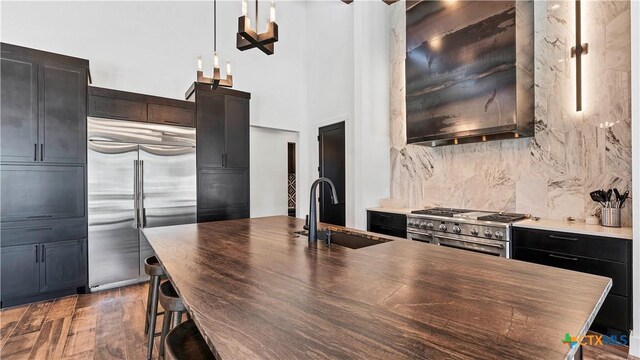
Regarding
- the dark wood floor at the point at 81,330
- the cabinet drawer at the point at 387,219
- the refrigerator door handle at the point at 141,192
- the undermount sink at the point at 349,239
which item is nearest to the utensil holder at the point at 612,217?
the dark wood floor at the point at 81,330

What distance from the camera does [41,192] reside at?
301 cm

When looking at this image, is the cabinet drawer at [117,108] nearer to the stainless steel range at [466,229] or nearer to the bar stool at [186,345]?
the bar stool at [186,345]

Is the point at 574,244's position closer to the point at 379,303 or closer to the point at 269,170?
the point at 379,303

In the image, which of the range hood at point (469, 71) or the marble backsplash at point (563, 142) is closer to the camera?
the marble backsplash at point (563, 142)

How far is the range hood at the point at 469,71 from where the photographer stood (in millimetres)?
2904

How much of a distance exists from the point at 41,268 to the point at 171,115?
6.75 ft

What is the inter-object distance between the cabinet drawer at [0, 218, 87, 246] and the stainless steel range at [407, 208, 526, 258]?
11.8 ft

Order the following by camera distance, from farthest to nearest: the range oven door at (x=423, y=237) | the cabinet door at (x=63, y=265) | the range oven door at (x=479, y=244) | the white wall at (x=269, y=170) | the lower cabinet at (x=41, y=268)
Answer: the white wall at (x=269, y=170)
the range oven door at (x=423, y=237)
the cabinet door at (x=63, y=265)
the lower cabinet at (x=41, y=268)
the range oven door at (x=479, y=244)

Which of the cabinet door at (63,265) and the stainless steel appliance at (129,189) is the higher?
the stainless steel appliance at (129,189)

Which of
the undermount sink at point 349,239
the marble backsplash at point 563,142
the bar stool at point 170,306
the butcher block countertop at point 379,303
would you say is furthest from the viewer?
the marble backsplash at point 563,142

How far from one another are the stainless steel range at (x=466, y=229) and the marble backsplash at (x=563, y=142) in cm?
32

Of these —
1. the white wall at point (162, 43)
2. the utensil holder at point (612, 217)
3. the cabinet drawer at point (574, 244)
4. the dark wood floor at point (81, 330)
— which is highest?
the white wall at point (162, 43)

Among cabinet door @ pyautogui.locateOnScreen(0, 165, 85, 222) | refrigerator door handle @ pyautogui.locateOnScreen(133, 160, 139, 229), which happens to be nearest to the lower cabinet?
cabinet door @ pyautogui.locateOnScreen(0, 165, 85, 222)

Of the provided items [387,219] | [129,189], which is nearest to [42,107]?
[129,189]
